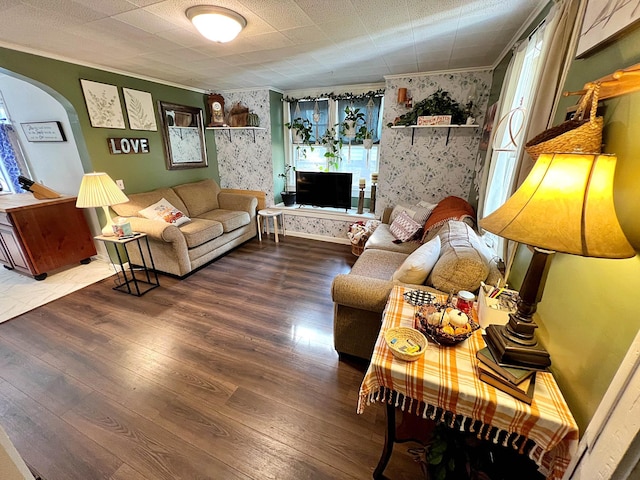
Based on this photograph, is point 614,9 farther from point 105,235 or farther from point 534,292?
point 105,235

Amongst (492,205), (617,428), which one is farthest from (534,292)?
(492,205)

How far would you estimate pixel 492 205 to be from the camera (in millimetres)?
2148

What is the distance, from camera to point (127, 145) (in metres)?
3.20

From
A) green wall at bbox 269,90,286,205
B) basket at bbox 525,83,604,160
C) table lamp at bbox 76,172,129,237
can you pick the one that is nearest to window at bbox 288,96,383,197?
green wall at bbox 269,90,286,205

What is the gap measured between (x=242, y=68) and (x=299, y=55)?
84cm

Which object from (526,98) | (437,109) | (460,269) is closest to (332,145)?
(437,109)

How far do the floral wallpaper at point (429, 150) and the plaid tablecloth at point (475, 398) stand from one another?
9.19ft

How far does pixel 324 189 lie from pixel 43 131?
351 cm

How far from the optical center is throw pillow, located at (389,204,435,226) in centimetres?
304

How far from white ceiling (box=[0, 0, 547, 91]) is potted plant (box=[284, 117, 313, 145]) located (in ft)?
3.17

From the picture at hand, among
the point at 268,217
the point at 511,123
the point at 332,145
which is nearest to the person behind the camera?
the point at 511,123

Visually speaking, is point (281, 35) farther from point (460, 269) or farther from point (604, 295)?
point (604, 295)

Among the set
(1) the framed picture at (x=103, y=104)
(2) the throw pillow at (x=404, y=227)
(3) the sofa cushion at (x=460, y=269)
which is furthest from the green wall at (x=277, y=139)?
(3) the sofa cushion at (x=460, y=269)

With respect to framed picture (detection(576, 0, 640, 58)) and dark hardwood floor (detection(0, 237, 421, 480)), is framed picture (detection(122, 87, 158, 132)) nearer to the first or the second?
dark hardwood floor (detection(0, 237, 421, 480))
